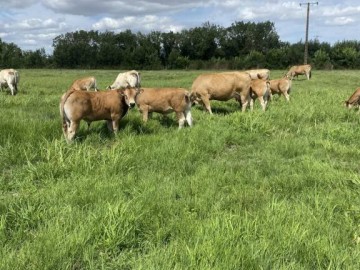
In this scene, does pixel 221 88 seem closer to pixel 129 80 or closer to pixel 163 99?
pixel 163 99

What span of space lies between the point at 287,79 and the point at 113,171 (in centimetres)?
1325

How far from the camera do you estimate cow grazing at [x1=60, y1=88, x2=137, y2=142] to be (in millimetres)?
8711

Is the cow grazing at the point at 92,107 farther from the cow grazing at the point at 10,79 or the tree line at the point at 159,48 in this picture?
the tree line at the point at 159,48

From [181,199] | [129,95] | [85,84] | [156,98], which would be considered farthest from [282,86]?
[181,199]

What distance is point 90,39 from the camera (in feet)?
274

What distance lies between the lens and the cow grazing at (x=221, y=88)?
523 inches

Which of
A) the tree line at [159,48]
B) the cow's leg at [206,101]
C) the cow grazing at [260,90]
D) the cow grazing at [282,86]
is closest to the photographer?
the cow's leg at [206,101]

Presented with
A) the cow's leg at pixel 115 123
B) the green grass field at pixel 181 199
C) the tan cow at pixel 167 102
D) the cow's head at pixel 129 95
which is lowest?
the green grass field at pixel 181 199

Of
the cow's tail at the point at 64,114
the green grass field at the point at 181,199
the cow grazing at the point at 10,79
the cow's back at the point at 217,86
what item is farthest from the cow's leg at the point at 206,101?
the cow grazing at the point at 10,79

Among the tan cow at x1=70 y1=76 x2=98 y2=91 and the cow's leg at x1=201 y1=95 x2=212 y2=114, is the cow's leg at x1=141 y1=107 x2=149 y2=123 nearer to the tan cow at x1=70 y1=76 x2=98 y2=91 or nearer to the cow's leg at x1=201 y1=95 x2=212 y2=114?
the cow's leg at x1=201 y1=95 x2=212 y2=114

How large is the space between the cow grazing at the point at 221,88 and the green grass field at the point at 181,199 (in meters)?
3.76

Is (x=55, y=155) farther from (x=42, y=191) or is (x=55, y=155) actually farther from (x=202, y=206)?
(x=202, y=206)

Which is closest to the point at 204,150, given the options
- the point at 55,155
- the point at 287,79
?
the point at 55,155

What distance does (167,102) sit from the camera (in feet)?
35.9
